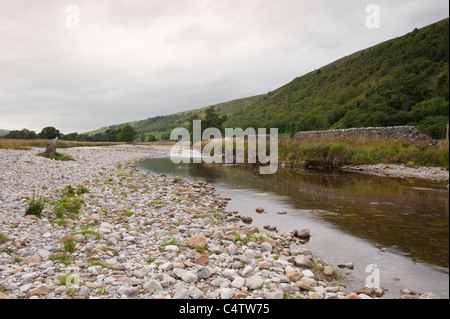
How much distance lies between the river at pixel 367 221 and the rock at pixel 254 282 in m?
1.67

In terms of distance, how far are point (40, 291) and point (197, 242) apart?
3.15 meters

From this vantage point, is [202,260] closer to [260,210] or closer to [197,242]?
[197,242]

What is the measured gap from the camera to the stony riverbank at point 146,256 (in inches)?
176

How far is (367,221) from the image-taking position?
27.7 ft

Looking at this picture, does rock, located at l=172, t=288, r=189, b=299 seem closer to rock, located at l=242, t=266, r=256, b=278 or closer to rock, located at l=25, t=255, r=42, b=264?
rock, located at l=242, t=266, r=256, b=278

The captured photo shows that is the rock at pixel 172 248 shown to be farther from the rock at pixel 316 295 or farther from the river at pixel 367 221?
the river at pixel 367 221

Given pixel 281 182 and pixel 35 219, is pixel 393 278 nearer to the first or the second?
pixel 35 219

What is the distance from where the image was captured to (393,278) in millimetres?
4969

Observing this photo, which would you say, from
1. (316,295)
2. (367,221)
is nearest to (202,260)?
(316,295)

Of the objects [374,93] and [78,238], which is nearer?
[78,238]

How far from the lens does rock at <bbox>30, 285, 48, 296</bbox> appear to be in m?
4.13

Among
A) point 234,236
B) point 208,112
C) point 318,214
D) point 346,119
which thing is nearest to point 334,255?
point 234,236

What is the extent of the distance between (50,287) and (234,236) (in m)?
4.16

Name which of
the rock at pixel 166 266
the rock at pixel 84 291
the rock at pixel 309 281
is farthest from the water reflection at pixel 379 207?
the rock at pixel 84 291
